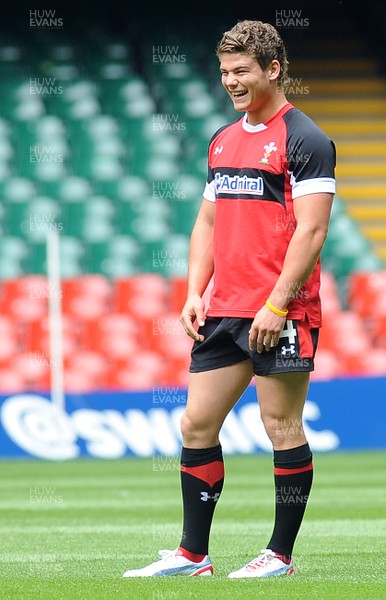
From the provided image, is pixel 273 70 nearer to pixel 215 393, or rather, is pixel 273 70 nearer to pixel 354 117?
pixel 215 393

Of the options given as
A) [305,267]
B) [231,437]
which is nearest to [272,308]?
[305,267]

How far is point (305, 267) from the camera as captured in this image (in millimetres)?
4625

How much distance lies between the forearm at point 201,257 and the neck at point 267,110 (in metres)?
0.51

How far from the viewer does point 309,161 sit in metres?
4.65

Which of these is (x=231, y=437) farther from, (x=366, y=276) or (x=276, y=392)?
Result: (x=276, y=392)

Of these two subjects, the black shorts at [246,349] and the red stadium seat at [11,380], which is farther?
the red stadium seat at [11,380]

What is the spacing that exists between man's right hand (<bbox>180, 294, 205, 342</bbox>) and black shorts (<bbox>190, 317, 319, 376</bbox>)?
1.1 inches

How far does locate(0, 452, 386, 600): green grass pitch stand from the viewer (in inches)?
178

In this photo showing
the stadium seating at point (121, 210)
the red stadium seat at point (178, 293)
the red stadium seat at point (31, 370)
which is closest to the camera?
the red stadium seat at point (31, 370)

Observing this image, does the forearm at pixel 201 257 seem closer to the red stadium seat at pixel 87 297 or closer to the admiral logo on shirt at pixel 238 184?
the admiral logo on shirt at pixel 238 184

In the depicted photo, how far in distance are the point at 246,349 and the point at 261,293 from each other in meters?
0.22

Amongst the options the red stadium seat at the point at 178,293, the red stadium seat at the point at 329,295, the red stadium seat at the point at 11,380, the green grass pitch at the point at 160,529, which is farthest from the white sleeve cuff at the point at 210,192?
the red stadium seat at the point at 329,295

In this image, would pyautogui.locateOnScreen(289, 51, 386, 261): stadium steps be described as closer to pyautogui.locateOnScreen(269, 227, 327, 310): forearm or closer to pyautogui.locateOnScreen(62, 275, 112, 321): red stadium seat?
pyautogui.locateOnScreen(62, 275, 112, 321): red stadium seat

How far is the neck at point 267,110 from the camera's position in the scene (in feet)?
15.9
